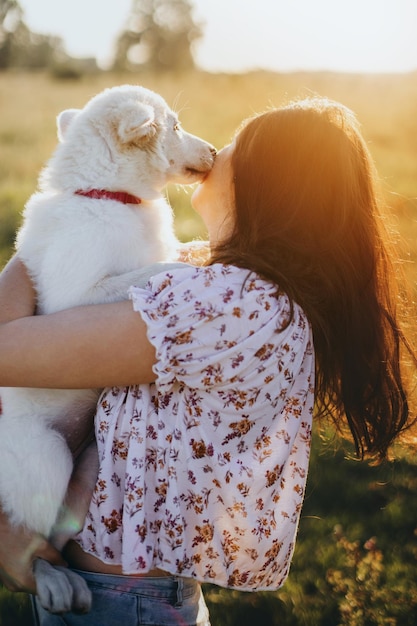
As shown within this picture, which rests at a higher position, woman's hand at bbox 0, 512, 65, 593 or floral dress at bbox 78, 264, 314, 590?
floral dress at bbox 78, 264, 314, 590

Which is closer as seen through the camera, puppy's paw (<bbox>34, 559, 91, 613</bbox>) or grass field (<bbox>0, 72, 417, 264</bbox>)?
puppy's paw (<bbox>34, 559, 91, 613</bbox>)

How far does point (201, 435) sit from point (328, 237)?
2.17 feet

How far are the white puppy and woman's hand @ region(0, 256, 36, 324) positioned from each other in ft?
0.10

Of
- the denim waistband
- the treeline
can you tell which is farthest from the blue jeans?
the treeline

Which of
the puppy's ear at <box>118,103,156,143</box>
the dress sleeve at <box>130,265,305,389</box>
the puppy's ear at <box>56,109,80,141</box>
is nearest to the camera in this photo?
the dress sleeve at <box>130,265,305,389</box>

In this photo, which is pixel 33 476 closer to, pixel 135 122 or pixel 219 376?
pixel 219 376

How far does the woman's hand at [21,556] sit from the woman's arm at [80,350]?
18.2 inches

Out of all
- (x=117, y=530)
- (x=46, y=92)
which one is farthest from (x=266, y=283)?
(x=46, y=92)

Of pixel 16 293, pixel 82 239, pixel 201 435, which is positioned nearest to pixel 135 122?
pixel 82 239

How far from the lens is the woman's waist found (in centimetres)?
181

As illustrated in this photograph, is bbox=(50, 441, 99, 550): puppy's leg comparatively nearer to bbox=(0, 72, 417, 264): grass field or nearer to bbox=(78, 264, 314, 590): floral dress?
bbox=(78, 264, 314, 590): floral dress

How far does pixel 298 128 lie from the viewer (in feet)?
6.66

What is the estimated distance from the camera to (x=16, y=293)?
7.03ft

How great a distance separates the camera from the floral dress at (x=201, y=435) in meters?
1.71
